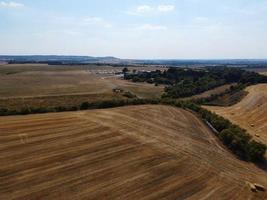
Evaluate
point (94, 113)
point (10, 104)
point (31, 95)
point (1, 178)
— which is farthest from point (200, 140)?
point (31, 95)

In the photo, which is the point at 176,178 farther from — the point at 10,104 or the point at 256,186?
the point at 10,104

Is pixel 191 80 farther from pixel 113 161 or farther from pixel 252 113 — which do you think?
pixel 113 161

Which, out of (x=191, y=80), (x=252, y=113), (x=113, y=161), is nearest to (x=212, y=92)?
(x=191, y=80)

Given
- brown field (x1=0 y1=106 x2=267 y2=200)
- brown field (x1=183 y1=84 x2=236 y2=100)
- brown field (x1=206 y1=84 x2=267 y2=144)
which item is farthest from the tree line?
brown field (x1=0 y1=106 x2=267 y2=200)

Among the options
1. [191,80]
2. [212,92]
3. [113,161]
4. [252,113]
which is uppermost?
[113,161]

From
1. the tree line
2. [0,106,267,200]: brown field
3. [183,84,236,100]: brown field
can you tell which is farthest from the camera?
the tree line

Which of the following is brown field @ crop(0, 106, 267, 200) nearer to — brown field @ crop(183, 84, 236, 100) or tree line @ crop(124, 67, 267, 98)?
tree line @ crop(124, 67, 267, 98)
